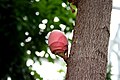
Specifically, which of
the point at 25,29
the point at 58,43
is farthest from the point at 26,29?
the point at 58,43

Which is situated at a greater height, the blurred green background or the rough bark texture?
the blurred green background

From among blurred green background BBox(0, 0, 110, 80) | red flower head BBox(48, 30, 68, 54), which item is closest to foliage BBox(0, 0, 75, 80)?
blurred green background BBox(0, 0, 110, 80)

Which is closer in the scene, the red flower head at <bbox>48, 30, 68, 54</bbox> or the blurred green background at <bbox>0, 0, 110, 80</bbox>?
the red flower head at <bbox>48, 30, 68, 54</bbox>

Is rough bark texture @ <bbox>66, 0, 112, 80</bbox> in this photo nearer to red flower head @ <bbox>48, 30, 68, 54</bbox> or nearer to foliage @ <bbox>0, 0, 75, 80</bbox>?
red flower head @ <bbox>48, 30, 68, 54</bbox>

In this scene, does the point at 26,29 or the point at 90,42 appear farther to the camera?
the point at 26,29

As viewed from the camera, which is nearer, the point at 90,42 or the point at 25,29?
the point at 90,42

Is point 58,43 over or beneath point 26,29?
beneath

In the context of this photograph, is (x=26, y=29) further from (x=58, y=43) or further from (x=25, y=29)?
(x=58, y=43)

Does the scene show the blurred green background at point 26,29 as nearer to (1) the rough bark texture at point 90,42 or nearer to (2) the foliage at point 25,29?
(2) the foliage at point 25,29

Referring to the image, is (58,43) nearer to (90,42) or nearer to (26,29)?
(90,42)

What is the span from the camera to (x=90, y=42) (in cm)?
78

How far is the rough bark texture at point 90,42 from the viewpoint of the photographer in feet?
2.49

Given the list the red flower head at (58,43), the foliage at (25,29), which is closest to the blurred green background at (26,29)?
the foliage at (25,29)

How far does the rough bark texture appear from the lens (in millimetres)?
759
